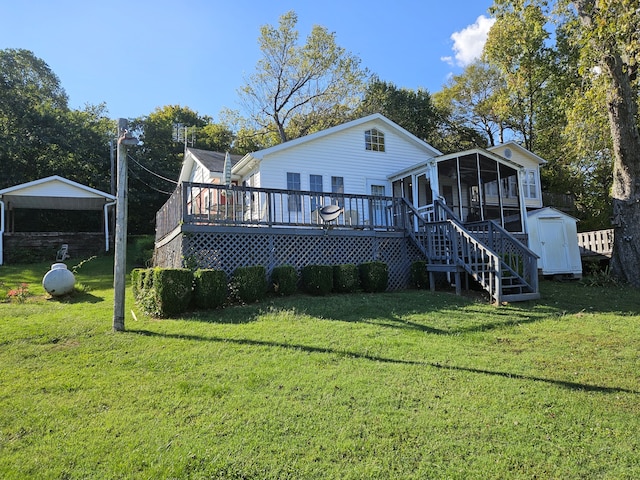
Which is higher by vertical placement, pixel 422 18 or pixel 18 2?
pixel 422 18

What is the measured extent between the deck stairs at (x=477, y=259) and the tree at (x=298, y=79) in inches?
759

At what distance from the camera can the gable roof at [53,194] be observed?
683 inches

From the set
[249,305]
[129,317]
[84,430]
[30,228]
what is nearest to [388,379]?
[84,430]

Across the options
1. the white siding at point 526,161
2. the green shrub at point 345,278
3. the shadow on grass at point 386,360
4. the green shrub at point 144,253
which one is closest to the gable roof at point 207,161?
the green shrub at point 144,253

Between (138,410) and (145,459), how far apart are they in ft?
2.53

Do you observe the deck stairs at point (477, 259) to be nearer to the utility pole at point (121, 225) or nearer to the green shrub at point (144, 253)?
the utility pole at point (121, 225)

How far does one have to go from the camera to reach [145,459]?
8.95ft

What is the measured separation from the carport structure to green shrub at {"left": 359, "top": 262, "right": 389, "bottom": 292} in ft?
47.5

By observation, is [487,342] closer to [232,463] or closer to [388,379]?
[388,379]

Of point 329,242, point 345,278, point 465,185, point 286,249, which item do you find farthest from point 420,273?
point 465,185

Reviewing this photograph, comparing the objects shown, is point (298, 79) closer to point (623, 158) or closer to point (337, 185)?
point (337, 185)

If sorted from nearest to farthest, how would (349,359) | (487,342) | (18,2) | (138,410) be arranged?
1. (138,410)
2. (349,359)
3. (487,342)
4. (18,2)

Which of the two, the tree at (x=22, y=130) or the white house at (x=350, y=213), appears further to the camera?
the tree at (x=22, y=130)

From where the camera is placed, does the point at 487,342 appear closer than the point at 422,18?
Yes
